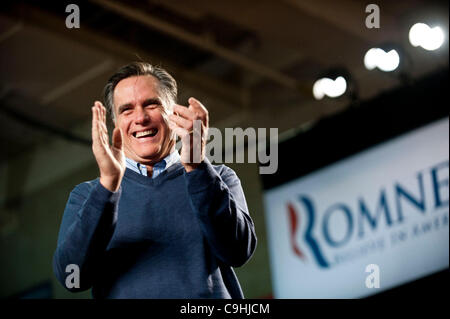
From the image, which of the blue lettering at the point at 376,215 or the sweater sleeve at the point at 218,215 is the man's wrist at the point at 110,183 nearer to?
the sweater sleeve at the point at 218,215

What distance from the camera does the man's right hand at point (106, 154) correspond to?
126cm

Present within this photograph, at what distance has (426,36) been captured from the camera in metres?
3.96

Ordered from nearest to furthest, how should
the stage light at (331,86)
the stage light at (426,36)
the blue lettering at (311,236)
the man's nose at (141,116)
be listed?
the man's nose at (141,116) → the stage light at (426,36) → the stage light at (331,86) → the blue lettering at (311,236)

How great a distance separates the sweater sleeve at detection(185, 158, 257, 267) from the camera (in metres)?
1.31

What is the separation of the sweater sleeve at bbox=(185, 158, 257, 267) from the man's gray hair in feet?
0.65

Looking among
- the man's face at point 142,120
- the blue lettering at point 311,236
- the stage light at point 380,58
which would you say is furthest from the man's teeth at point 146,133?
the blue lettering at point 311,236

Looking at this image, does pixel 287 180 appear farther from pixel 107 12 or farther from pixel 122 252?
pixel 122 252

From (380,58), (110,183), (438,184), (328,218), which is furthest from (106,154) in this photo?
(328,218)

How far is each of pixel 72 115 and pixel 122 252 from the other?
4066 mm

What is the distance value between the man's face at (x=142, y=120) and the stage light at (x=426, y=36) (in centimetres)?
283

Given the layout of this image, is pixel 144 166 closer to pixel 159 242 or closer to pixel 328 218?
pixel 159 242

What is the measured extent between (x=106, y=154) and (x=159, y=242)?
0.63 feet
